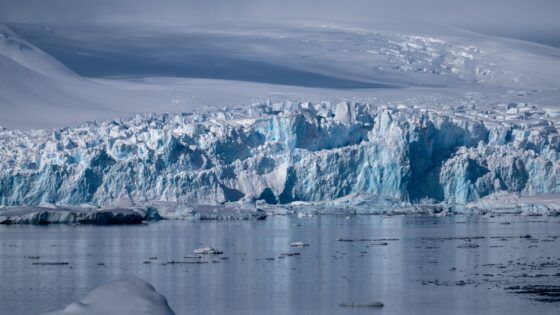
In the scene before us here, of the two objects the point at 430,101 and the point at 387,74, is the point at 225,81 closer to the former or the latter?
the point at 387,74

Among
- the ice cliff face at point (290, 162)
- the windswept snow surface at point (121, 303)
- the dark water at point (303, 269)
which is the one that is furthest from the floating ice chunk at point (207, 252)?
the ice cliff face at point (290, 162)

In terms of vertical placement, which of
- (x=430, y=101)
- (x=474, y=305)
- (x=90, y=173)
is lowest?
(x=474, y=305)

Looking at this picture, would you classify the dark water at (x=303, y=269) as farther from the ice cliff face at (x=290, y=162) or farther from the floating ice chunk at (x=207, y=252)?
the ice cliff face at (x=290, y=162)

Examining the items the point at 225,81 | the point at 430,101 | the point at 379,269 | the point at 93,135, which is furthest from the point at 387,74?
the point at 379,269

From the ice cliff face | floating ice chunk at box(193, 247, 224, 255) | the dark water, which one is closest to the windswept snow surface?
the dark water

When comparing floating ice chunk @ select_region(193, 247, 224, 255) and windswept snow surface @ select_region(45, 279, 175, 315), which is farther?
floating ice chunk @ select_region(193, 247, 224, 255)

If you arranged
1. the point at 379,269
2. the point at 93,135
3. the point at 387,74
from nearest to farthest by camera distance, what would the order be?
the point at 379,269 → the point at 93,135 → the point at 387,74

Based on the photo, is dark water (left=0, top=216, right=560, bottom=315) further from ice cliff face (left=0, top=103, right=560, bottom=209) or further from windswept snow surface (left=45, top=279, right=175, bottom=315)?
ice cliff face (left=0, top=103, right=560, bottom=209)
